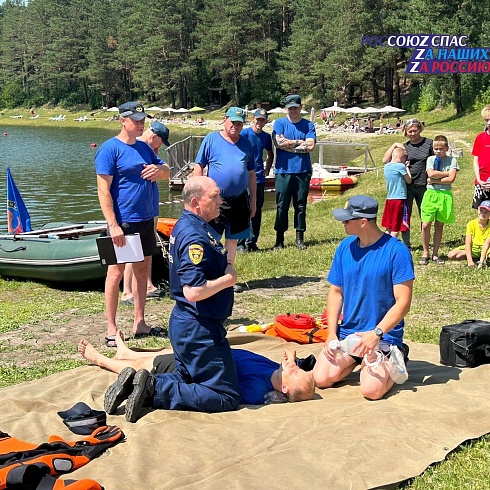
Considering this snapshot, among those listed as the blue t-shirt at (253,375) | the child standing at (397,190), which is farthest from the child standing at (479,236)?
the blue t-shirt at (253,375)

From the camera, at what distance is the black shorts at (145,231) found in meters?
6.67

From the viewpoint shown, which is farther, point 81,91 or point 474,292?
point 81,91

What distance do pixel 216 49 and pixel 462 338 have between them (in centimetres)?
6851

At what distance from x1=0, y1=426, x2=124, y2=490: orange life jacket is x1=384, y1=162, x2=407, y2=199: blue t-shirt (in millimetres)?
6377

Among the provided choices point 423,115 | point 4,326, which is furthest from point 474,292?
point 423,115

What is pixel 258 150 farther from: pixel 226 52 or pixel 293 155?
pixel 226 52

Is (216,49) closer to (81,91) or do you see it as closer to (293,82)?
(293,82)

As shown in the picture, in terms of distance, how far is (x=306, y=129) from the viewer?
10.6 m

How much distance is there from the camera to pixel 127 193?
6621mm

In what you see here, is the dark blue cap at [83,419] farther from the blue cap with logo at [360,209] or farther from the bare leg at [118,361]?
the blue cap with logo at [360,209]

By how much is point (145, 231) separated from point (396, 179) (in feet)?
13.7

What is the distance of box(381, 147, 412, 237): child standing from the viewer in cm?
966

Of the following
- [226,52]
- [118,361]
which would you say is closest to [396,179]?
[118,361]

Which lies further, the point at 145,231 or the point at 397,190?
the point at 397,190
